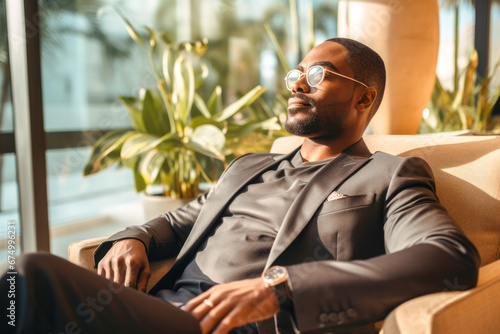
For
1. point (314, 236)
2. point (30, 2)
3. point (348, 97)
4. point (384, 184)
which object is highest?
point (30, 2)

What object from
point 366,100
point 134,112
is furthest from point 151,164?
point 366,100

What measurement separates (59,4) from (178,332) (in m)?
2.73

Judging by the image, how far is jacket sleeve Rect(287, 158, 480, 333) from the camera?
3.10ft

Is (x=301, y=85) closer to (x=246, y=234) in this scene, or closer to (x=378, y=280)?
(x=246, y=234)

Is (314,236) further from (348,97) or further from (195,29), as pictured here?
(195,29)

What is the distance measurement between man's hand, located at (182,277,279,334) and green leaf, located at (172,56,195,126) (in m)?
1.71

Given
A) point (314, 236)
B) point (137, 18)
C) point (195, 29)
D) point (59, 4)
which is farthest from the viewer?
point (195, 29)

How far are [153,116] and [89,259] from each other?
4.39 ft

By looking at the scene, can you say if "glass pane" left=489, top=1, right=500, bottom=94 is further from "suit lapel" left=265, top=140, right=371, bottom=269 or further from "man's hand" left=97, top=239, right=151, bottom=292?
"man's hand" left=97, top=239, right=151, bottom=292

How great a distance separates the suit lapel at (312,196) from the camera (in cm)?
121

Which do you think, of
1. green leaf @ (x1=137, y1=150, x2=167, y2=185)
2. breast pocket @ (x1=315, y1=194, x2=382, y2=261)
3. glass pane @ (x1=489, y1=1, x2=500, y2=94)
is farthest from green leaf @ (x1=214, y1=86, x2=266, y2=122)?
glass pane @ (x1=489, y1=1, x2=500, y2=94)

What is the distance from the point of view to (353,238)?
3.92 ft

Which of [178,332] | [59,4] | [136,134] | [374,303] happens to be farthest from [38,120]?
[374,303]

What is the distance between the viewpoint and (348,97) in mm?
1507
